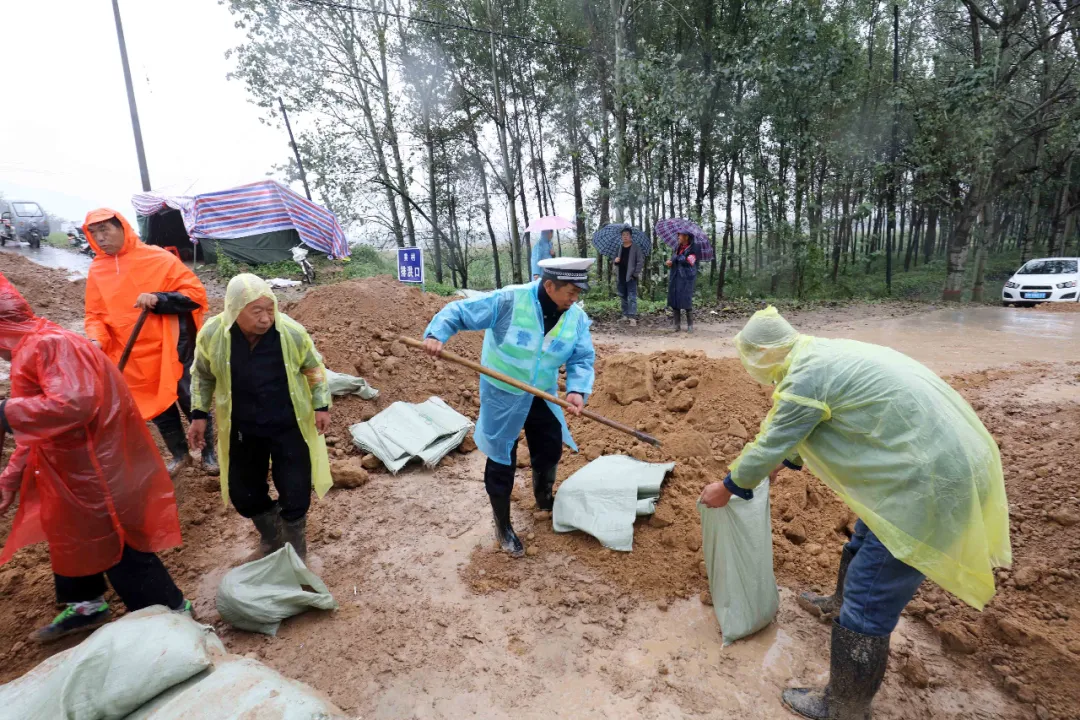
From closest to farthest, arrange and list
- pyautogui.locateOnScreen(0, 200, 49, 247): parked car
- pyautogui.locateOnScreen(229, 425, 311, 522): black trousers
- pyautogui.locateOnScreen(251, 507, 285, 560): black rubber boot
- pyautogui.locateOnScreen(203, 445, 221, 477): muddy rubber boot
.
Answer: pyautogui.locateOnScreen(229, 425, 311, 522): black trousers, pyautogui.locateOnScreen(251, 507, 285, 560): black rubber boot, pyautogui.locateOnScreen(203, 445, 221, 477): muddy rubber boot, pyautogui.locateOnScreen(0, 200, 49, 247): parked car

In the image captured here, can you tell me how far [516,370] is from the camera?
271cm

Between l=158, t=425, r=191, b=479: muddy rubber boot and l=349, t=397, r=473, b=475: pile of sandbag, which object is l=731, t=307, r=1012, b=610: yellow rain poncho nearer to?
l=349, t=397, r=473, b=475: pile of sandbag

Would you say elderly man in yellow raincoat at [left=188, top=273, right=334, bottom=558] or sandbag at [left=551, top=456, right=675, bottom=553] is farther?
sandbag at [left=551, top=456, right=675, bottom=553]

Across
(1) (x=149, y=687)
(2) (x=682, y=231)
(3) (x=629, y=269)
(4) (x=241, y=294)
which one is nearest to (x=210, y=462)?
(4) (x=241, y=294)

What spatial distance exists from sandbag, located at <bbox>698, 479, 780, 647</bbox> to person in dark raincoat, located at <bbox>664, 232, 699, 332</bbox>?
6.25 metres

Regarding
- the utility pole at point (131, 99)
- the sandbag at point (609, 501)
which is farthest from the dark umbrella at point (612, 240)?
the utility pole at point (131, 99)

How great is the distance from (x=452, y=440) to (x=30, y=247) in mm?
19229

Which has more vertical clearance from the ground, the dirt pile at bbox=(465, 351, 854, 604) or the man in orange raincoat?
the man in orange raincoat

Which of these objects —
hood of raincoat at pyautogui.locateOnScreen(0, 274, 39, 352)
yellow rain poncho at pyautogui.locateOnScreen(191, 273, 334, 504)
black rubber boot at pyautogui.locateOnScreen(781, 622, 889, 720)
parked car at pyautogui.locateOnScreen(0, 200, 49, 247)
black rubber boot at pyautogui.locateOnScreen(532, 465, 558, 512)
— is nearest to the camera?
black rubber boot at pyautogui.locateOnScreen(781, 622, 889, 720)

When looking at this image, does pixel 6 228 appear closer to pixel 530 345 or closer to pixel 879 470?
pixel 530 345

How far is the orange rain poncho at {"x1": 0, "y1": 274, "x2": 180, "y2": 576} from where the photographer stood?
183cm

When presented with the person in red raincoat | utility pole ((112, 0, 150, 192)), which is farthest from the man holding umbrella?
utility pole ((112, 0, 150, 192))

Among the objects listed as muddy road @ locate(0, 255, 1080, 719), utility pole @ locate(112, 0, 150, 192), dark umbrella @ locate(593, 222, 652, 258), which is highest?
utility pole @ locate(112, 0, 150, 192)

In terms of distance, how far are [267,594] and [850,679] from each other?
90.0 inches
